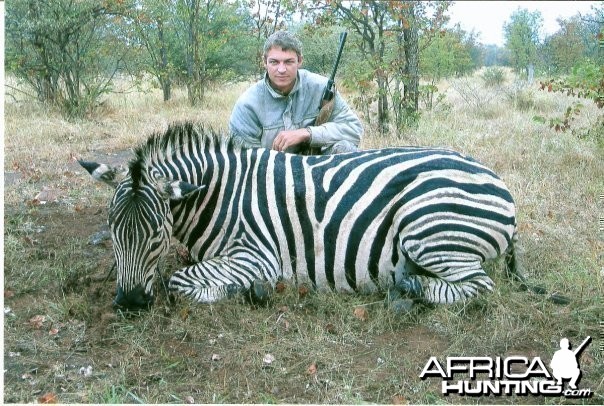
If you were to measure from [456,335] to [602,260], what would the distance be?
3.00 ft

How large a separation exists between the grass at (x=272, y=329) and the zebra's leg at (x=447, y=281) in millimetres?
52

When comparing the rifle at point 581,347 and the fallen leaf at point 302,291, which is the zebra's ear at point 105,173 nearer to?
the fallen leaf at point 302,291

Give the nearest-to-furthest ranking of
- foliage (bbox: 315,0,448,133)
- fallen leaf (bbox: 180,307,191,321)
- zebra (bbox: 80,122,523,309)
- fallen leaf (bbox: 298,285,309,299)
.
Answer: fallen leaf (bbox: 180,307,191,321) < zebra (bbox: 80,122,523,309) < fallen leaf (bbox: 298,285,309,299) < foliage (bbox: 315,0,448,133)

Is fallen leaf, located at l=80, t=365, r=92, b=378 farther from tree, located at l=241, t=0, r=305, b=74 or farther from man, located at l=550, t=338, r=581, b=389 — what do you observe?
tree, located at l=241, t=0, r=305, b=74

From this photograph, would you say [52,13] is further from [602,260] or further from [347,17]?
[602,260]

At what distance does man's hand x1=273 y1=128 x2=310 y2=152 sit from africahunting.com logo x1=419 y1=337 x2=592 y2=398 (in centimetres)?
147

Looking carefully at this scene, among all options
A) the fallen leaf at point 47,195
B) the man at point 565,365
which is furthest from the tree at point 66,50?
the man at point 565,365

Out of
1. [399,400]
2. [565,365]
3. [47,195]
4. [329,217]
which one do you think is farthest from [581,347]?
[47,195]

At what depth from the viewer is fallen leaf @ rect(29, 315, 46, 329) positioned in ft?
7.87

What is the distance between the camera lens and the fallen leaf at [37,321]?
7.87 ft

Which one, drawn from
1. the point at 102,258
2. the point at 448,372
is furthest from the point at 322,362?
the point at 102,258

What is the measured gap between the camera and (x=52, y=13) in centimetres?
457

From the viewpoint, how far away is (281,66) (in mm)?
3346

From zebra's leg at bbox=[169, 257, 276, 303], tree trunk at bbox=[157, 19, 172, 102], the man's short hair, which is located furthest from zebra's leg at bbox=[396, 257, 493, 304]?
tree trunk at bbox=[157, 19, 172, 102]
